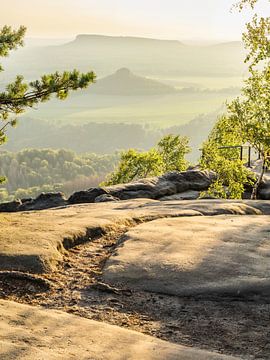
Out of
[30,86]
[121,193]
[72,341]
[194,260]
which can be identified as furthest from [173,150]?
[72,341]

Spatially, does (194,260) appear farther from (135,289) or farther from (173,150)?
(173,150)

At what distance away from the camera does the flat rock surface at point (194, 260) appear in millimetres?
9656

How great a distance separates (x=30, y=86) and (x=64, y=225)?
438cm

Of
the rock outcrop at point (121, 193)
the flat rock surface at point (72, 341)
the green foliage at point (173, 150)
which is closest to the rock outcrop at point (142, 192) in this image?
the rock outcrop at point (121, 193)

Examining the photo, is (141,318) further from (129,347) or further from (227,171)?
(227,171)

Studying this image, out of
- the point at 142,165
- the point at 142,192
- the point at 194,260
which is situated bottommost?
the point at 142,165

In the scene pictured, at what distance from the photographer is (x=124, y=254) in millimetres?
11344

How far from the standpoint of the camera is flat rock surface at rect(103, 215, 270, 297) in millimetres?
9656

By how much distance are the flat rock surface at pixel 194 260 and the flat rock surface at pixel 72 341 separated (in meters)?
2.17

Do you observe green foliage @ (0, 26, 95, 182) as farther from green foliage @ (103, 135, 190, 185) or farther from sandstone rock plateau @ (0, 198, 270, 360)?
green foliage @ (103, 135, 190, 185)

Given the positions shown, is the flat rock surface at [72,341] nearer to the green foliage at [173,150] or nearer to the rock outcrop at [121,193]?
the rock outcrop at [121,193]

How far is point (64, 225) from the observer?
45.1 feet

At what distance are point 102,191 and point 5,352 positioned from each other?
826 inches

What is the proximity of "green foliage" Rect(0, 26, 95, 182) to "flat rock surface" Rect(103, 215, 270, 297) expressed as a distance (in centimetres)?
490
